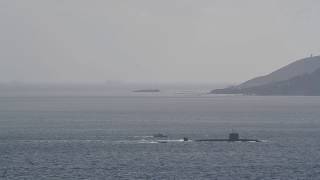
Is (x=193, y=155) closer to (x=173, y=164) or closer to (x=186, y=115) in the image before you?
(x=173, y=164)

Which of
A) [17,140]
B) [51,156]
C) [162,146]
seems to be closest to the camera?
[51,156]

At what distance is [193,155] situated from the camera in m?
95.3

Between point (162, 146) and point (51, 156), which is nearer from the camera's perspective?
point (51, 156)

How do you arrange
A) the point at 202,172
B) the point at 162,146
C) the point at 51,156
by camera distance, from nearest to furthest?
the point at 202,172, the point at 51,156, the point at 162,146

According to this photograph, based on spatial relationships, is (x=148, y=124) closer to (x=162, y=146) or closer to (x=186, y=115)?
(x=186, y=115)

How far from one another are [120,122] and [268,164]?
233ft

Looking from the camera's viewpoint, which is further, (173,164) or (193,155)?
(193,155)

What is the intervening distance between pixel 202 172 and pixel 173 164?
6.62 meters

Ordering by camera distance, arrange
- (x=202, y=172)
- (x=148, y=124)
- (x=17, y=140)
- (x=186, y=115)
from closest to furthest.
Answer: (x=202, y=172) < (x=17, y=140) < (x=148, y=124) < (x=186, y=115)

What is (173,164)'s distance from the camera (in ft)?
286

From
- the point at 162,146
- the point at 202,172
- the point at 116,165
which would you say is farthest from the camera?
the point at 162,146

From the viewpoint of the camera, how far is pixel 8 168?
84000 millimetres

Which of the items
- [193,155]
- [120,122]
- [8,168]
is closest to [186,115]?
[120,122]

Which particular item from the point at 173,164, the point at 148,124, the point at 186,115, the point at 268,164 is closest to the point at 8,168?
the point at 173,164
